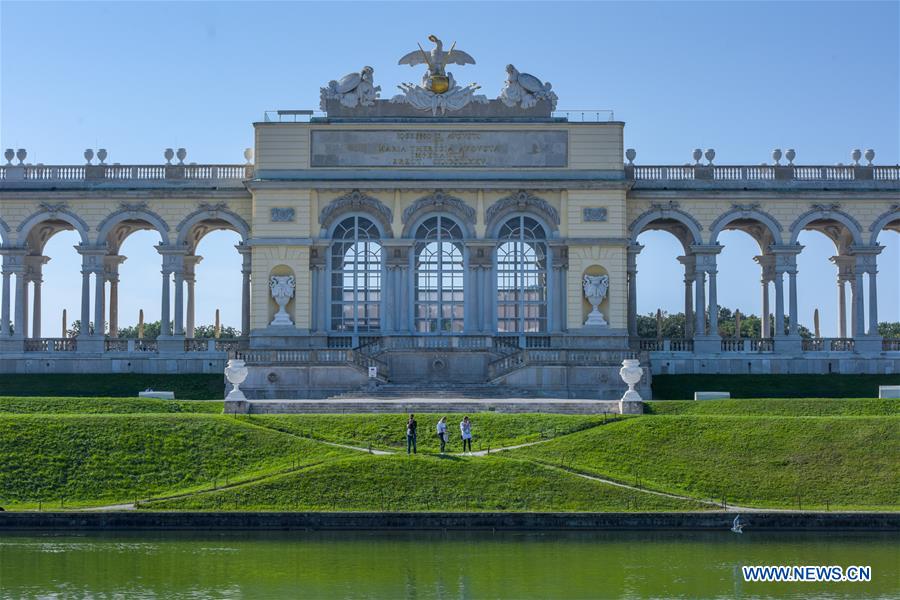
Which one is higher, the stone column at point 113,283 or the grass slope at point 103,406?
the stone column at point 113,283

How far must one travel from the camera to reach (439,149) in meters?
60.3

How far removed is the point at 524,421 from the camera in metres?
43.9

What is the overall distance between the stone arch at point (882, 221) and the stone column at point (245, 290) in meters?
27.8

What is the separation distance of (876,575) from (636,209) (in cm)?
3488

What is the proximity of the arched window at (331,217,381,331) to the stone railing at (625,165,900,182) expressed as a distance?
12357 millimetres

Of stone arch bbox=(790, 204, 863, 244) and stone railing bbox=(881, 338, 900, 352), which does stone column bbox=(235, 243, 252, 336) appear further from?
stone railing bbox=(881, 338, 900, 352)

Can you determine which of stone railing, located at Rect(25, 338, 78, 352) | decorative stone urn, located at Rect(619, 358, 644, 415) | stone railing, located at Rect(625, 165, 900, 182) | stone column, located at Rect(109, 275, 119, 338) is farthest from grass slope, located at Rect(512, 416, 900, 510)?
stone column, located at Rect(109, 275, 119, 338)

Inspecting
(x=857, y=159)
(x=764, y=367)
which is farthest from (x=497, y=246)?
(x=857, y=159)

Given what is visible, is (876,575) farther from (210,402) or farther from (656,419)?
(210,402)

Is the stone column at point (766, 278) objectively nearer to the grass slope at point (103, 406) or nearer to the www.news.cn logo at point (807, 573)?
the grass slope at point (103, 406)

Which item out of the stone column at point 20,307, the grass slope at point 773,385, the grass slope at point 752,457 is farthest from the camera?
the stone column at point 20,307

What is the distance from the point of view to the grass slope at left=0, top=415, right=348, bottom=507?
122 ft

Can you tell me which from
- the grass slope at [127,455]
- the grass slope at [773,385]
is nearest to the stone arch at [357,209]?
the grass slope at [773,385]

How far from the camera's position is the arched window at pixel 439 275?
60656mm
